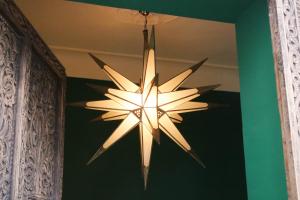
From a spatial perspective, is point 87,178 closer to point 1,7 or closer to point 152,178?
point 152,178

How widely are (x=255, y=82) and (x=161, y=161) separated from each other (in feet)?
8.19

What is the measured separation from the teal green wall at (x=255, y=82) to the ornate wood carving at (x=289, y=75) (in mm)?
116

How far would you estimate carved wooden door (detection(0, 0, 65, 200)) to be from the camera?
2.38 m

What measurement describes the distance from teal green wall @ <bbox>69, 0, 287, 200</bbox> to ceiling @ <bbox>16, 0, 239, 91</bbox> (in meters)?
→ 1.49

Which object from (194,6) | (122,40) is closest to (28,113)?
(194,6)

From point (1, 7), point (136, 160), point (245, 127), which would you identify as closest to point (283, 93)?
point (245, 127)

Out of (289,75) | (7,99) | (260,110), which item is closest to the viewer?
(289,75)

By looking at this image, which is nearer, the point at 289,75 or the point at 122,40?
the point at 289,75

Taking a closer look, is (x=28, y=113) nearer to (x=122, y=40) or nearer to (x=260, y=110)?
(x=260, y=110)

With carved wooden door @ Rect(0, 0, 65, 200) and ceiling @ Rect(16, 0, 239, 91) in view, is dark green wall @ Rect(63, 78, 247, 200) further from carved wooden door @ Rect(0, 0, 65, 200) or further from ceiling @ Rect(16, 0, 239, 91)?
Answer: carved wooden door @ Rect(0, 0, 65, 200)

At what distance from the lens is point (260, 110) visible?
201 centimetres

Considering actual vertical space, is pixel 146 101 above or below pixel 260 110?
above

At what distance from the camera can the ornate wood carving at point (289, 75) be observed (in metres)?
1.67

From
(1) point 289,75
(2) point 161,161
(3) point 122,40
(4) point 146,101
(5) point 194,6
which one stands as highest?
Result: (3) point 122,40
